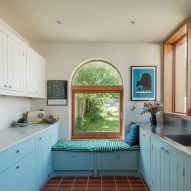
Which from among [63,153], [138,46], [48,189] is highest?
[138,46]

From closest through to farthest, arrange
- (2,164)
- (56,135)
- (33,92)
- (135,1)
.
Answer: (2,164), (135,1), (33,92), (56,135)

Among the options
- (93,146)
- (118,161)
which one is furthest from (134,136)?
(93,146)

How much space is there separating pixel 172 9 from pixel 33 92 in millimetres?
2349

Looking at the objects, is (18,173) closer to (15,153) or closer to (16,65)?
(15,153)

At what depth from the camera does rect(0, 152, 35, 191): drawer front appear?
76.6 inches

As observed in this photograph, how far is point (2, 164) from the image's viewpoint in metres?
1.87

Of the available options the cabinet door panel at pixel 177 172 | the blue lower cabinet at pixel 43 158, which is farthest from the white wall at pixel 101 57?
the cabinet door panel at pixel 177 172

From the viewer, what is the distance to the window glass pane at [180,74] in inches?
153

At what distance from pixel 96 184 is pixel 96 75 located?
2.06 meters

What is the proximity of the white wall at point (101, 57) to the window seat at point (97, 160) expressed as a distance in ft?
2.53

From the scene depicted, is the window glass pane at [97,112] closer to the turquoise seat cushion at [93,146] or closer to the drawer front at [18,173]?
the turquoise seat cushion at [93,146]

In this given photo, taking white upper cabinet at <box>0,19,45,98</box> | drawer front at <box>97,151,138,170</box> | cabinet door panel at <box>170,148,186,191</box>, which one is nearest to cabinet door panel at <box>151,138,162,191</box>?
cabinet door panel at <box>170,148,186,191</box>

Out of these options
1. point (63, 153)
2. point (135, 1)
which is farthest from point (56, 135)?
point (135, 1)

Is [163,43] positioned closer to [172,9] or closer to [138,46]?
[138,46]
